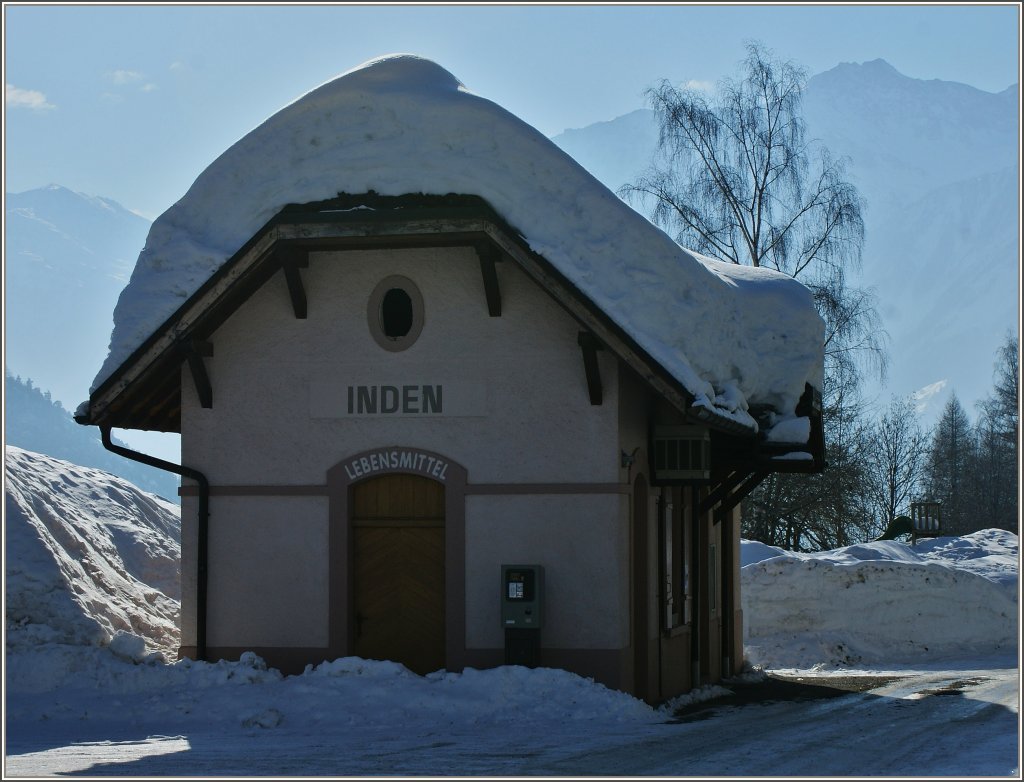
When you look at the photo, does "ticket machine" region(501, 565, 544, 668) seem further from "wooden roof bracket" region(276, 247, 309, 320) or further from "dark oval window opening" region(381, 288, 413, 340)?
"wooden roof bracket" region(276, 247, 309, 320)

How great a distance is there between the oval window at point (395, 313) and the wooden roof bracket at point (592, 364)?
2.07 m

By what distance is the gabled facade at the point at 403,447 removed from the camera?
16141 millimetres

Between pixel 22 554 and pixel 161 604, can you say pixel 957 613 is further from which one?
pixel 22 554

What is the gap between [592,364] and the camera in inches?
625

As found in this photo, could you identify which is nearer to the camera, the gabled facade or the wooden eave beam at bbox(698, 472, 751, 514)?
the gabled facade

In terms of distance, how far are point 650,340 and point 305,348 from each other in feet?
13.4

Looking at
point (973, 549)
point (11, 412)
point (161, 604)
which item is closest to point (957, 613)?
point (973, 549)

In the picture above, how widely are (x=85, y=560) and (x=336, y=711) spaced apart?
22.0ft

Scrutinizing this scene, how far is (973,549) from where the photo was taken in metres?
32.9

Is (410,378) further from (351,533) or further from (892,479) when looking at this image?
(892,479)

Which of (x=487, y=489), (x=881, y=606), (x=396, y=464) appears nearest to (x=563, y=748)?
(x=487, y=489)

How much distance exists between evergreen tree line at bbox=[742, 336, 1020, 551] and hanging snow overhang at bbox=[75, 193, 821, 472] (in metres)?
24.5

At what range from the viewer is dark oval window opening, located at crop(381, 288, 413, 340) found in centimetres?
1700

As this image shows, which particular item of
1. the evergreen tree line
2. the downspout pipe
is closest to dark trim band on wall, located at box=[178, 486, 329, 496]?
the downspout pipe
